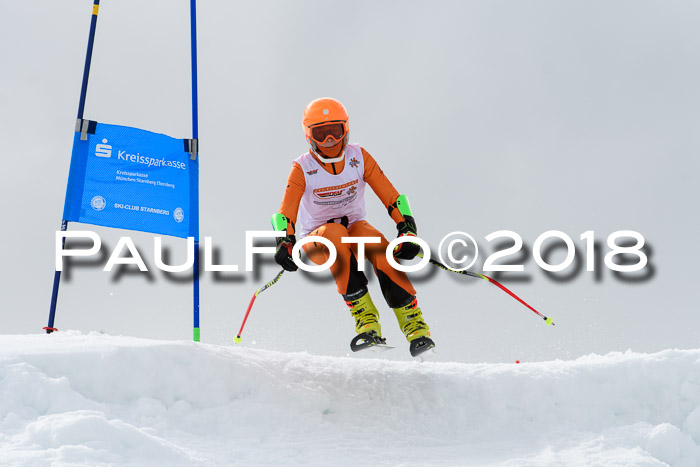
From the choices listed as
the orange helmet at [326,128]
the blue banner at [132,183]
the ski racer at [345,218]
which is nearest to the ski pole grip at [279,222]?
the ski racer at [345,218]

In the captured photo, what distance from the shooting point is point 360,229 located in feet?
18.2

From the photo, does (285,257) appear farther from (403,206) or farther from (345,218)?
(403,206)

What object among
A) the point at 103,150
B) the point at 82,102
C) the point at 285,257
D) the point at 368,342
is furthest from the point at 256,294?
the point at 82,102

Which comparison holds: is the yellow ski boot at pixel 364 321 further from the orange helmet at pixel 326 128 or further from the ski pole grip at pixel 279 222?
Answer: the orange helmet at pixel 326 128

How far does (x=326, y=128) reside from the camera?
5.49 m

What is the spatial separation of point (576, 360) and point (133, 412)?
12.3 ft

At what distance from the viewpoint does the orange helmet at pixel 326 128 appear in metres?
5.49

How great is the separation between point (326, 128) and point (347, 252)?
1110mm

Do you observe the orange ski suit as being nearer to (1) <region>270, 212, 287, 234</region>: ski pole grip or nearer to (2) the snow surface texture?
(1) <region>270, 212, 287, 234</region>: ski pole grip

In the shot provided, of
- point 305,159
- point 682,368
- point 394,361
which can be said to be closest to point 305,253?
point 305,159

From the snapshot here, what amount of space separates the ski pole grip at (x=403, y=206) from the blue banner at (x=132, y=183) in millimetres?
2233

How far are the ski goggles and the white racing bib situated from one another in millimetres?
216

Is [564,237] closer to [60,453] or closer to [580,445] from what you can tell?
[580,445]

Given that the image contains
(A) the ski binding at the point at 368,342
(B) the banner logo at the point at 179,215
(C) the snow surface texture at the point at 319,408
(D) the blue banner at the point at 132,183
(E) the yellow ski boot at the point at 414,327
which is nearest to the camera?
(C) the snow surface texture at the point at 319,408
